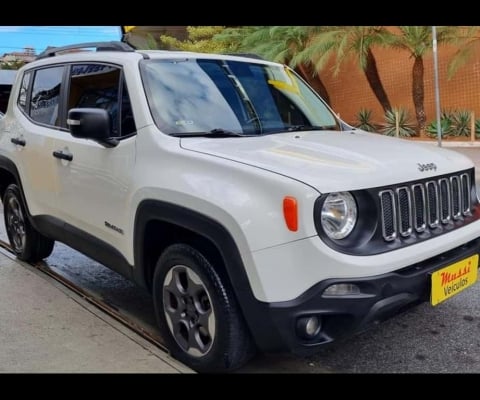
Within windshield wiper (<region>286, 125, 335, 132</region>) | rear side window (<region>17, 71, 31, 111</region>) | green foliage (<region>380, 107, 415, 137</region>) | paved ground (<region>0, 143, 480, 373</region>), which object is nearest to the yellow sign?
paved ground (<region>0, 143, 480, 373</region>)

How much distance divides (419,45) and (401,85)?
3147 millimetres

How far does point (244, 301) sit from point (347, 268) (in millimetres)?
532

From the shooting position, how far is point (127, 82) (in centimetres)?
352

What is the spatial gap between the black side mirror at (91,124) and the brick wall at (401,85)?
16201 millimetres

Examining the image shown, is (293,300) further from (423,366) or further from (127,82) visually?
(127,82)

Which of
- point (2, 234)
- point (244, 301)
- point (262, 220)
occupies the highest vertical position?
point (262, 220)

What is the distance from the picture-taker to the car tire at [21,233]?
499 cm

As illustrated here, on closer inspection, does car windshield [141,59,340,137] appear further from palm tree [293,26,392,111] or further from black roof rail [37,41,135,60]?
palm tree [293,26,392,111]

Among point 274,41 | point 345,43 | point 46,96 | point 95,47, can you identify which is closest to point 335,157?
point 95,47

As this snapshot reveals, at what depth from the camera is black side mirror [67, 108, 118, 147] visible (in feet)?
10.8

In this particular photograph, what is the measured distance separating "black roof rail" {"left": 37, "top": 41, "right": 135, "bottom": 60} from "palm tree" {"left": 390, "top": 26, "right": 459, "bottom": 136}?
13.4 meters

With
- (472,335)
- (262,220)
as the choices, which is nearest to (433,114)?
(472,335)

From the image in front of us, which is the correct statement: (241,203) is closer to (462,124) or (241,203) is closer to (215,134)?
(215,134)
